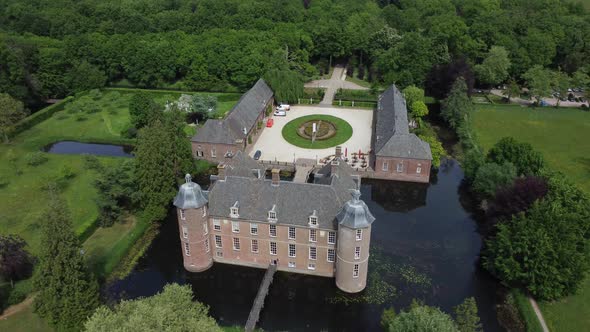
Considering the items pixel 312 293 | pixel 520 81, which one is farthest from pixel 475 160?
pixel 520 81

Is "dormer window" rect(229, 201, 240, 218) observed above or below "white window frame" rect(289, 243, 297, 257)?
above

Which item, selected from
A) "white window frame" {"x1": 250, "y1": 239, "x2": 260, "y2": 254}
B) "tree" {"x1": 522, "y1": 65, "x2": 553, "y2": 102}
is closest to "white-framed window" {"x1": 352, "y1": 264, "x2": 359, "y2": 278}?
"white window frame" {"x1": 250, "y1": 239, "x2": 260, "y2": 254}

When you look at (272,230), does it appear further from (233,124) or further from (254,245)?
(233,124)

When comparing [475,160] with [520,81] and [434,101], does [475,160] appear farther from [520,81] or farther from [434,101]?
[520,81]

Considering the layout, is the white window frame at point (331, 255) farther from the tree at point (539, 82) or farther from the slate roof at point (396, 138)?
the tree at point (539, 82)

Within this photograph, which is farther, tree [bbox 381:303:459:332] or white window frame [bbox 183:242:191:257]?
white window frame [bbox 183:242:191:257]

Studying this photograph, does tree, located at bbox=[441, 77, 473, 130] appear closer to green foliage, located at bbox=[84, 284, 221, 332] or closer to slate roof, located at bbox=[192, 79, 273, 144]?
slate roof, located at bbox=[192, 79, 273, 144]
